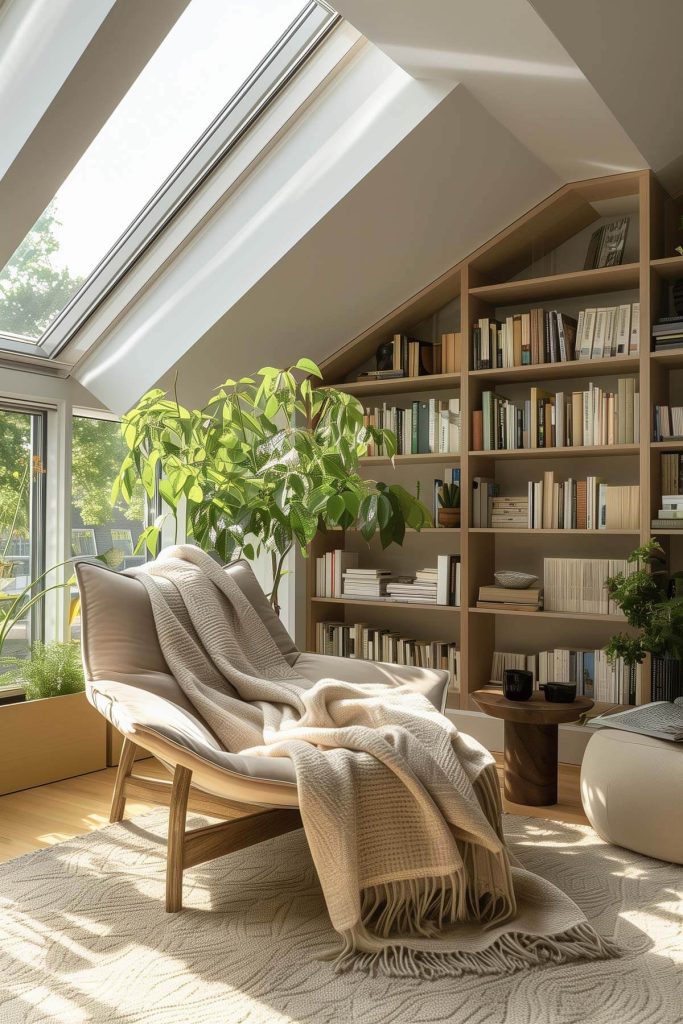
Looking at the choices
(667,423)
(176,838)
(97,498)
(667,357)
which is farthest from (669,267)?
(176,838)

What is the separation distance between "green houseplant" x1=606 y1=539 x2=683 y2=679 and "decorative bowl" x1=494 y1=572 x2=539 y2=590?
1.85 feet

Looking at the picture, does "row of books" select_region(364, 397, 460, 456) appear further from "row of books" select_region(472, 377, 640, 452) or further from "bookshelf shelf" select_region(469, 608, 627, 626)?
"bookshelf shelf" select_region(469, 608, 627, 626)

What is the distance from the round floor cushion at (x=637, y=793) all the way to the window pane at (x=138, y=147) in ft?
8.66

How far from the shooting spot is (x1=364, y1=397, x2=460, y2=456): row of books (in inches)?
164

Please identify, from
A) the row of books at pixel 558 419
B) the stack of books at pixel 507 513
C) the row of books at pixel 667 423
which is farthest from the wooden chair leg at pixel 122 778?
the row of books at pixel 667 423

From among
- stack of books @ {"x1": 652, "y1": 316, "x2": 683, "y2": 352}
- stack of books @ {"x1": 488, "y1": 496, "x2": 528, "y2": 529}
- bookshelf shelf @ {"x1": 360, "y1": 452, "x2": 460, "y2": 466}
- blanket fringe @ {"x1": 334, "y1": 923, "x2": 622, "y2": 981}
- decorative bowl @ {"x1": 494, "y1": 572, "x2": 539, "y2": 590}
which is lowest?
blanket fringe @ {"x1": 334, "y1": 923, "x2": 622, "y2": 981}

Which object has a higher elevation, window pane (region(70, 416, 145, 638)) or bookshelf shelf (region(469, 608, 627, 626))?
window pane (region(70, 416, 145, 638))

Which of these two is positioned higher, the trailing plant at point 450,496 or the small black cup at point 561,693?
the trailing plant at point 450,496

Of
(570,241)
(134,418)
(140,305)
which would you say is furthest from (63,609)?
(570,241)

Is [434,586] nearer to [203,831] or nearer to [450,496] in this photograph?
[450,496]

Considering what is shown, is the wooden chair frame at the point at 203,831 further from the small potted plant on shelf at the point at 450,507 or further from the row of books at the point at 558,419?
the row of books at the point at 558,419

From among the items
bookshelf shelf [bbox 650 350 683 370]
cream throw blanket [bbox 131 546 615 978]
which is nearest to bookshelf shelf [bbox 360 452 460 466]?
bookshelf shelf [bbox 650 350 683 370]

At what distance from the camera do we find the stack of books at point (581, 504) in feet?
12.2

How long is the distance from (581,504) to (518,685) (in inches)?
39.6
